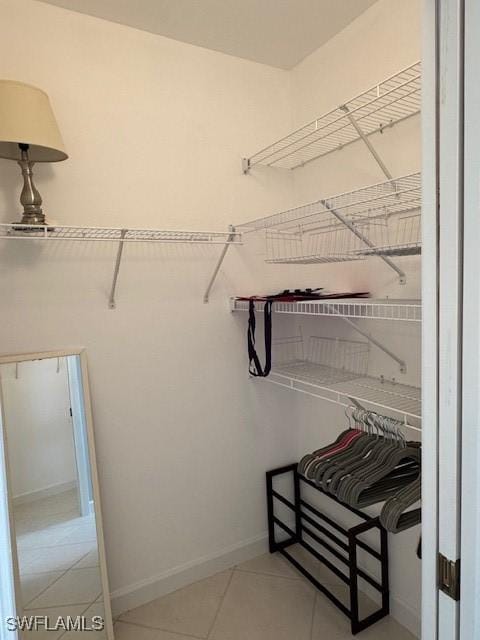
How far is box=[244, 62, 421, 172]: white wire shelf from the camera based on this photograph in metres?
1.54

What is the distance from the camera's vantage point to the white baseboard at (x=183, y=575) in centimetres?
201

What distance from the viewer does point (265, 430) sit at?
95.0 inches

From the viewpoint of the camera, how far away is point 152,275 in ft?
6.67

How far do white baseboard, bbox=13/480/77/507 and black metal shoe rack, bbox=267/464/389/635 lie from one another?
1067 millimetres

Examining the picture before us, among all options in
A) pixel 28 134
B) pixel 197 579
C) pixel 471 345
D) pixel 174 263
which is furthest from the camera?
pixel 197 579

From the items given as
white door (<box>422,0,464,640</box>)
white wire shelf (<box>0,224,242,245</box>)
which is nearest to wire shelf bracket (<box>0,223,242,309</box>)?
white wire shelf (<box>0,224,242,245</box>)

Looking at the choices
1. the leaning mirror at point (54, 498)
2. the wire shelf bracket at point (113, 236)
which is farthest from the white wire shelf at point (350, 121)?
the leaning mirror at point (54, 498)

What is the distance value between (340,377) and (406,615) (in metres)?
1.08

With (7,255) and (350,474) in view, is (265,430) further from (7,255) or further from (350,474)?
(7,255)

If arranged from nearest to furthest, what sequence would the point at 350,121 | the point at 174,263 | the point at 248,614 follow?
the point at 350,121, the point at 248,614, the point at 174,263

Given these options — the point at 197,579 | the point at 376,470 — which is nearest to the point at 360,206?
the point at 376,470

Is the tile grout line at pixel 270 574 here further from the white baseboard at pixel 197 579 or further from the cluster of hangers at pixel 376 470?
the cluster of hangers at pixel 376 470

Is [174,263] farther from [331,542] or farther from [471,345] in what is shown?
[331,542]

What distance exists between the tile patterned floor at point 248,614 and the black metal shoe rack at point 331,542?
51mm
